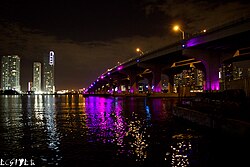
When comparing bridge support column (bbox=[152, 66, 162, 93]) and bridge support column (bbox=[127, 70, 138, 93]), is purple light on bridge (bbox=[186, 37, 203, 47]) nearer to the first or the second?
bridge support column (bbox=[152, 66, 162, 93])

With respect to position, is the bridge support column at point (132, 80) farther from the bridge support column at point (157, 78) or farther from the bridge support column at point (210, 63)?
the bridge support column at point (210, 63)

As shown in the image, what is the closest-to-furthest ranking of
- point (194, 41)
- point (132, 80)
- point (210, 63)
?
point (194, 41) → point (210, 63) → point (132, 80)

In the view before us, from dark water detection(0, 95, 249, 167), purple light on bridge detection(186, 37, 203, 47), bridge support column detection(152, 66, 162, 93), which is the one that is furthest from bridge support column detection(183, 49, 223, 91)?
dark water detection(0, 95, 249, 167)

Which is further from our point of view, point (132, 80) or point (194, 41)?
point (132, 80)

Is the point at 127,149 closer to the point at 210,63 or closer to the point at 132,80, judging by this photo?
the point at 210,63

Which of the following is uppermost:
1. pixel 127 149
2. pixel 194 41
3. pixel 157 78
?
pixel 194 41

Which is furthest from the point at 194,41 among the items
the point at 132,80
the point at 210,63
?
the point at 132,80

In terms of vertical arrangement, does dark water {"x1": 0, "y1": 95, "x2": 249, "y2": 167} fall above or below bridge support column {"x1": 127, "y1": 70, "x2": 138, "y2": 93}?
below

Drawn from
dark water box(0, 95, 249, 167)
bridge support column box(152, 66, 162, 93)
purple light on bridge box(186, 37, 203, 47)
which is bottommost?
dark water box(0, 95, 249, 167)

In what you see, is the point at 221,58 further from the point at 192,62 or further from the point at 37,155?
the point at 37,155

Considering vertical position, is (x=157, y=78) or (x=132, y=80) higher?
(x=132, y=80)

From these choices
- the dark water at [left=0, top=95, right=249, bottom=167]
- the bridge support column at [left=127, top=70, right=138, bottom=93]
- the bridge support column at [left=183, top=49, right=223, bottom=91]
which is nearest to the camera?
the dark water at [left=0, top=95, right=249, bottom=167]

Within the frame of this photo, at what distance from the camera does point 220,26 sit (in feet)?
174

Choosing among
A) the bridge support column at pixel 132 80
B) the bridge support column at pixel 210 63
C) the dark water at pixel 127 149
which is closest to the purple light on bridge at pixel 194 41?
the bridge support column at pixel 210 63
